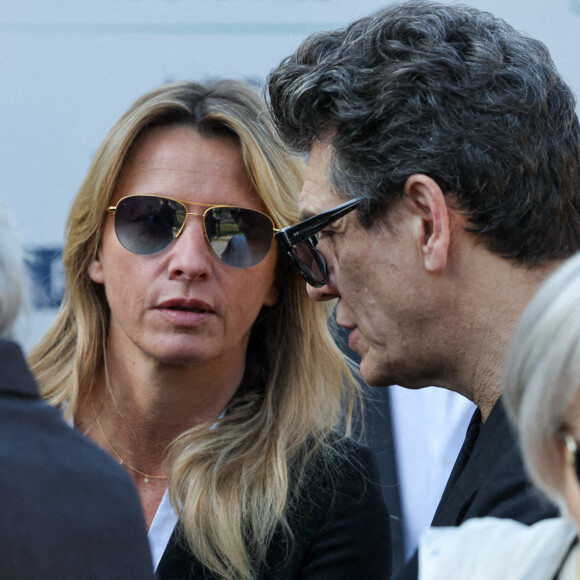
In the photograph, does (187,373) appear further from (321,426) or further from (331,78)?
(331,78)

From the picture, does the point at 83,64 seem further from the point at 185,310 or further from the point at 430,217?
the point at 430,217

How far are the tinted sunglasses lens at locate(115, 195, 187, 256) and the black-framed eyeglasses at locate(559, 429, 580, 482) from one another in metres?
1.41

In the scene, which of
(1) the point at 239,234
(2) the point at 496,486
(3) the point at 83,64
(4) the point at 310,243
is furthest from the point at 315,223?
(3) the point at 83,64

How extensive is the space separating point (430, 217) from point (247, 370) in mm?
986

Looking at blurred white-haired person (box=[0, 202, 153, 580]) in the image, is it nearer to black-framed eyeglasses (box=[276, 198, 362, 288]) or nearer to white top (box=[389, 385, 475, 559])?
black-framed eyeglasses (box=[276, 198, 362, 288])

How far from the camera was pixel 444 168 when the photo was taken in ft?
6.06

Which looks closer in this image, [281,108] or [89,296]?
[281,108]

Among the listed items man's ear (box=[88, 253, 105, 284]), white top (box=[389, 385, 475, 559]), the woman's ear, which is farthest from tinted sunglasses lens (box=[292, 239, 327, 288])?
white top (box=[389, 385, 475, 559])

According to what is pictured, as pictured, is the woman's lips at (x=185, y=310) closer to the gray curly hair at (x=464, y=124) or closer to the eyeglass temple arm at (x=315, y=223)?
the eyeglass temple arm at (x=315, y=223)

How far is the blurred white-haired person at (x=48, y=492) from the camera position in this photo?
120cm

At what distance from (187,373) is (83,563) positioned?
1252mm

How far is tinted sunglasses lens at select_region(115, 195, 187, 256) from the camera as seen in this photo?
2.41 meters

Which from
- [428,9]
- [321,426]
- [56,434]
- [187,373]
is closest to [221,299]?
[187,373]

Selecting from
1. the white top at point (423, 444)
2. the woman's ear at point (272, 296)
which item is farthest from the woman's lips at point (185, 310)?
the white top at point (423, 444)
